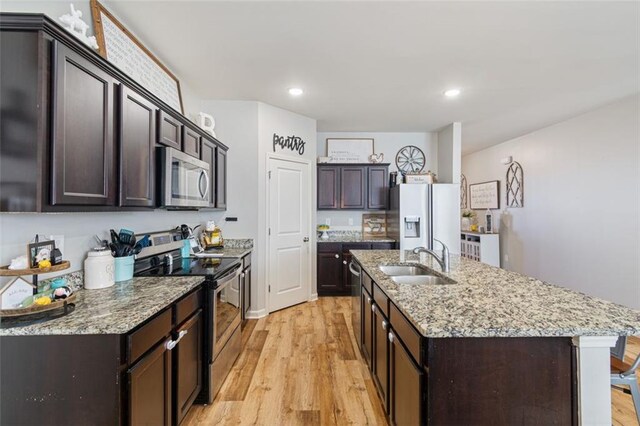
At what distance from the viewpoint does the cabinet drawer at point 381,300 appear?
158 cm

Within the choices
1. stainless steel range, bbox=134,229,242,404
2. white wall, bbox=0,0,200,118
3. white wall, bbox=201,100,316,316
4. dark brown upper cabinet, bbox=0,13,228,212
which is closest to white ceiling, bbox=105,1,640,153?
white wall, bbox=0,0,200,118

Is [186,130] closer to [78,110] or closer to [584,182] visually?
[78,110]

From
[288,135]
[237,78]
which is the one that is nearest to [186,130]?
[237,78]

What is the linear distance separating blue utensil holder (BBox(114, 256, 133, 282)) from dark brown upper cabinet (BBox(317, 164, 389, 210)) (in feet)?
10.2

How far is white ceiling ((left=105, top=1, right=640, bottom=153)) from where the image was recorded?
1.82m

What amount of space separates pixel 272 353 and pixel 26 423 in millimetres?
1739

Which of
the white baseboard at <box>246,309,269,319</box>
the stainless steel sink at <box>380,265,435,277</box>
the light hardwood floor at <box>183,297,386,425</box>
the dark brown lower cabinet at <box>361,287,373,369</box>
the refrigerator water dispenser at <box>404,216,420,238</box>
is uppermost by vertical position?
the refrigerator water dispenser at <box>404,216,420,238</box>

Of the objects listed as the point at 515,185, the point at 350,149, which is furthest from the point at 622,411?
the point at 350,149

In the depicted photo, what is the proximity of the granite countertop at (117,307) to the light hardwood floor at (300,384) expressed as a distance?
0.92 metres

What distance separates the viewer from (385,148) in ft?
16.1

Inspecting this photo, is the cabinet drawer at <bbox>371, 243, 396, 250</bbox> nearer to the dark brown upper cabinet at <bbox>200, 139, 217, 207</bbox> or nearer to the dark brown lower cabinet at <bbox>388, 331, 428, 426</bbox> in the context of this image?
the dark brown upper cabinet at <bbox>200, 139, 217, 207</bbox>

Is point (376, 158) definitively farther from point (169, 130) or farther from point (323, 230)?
point (169, 130)

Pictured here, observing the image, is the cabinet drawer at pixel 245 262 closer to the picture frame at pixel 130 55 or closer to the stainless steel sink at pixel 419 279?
the stainless steel sink at pixel 419 279

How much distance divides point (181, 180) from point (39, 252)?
95cm
